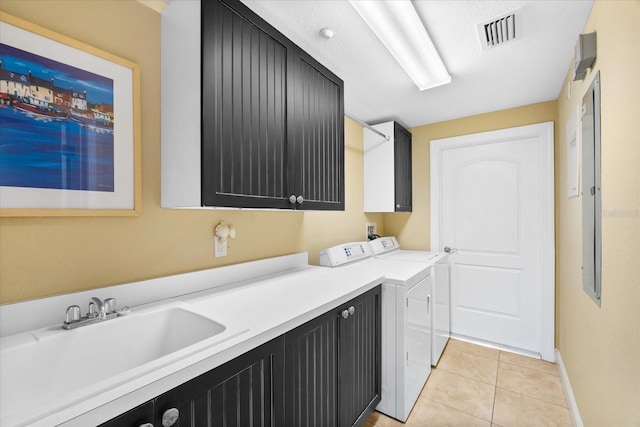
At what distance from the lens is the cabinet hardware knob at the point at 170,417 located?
75cm

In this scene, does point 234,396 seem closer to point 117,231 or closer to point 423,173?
point 117,231

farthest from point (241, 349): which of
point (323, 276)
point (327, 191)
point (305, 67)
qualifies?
point (305, 67)

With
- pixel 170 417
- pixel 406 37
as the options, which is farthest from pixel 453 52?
pixel 170 417

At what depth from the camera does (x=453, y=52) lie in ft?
6.20

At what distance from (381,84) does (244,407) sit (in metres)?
2.26

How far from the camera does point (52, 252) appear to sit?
1087 mm

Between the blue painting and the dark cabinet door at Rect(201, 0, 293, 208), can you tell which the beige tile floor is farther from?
the blue painting

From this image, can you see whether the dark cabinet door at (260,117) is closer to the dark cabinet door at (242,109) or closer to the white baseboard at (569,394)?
the dark cabinet door at (242,109)

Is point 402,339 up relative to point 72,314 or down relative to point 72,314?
down

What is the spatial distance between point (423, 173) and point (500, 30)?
1849 mm

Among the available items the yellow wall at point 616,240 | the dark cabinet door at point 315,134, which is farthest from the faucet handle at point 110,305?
the yellow wall at point 616,240

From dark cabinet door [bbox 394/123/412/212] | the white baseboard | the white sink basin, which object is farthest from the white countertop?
the white baseboard

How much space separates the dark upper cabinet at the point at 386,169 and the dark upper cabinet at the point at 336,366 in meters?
1.38

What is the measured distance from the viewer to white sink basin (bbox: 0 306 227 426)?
82 cm
